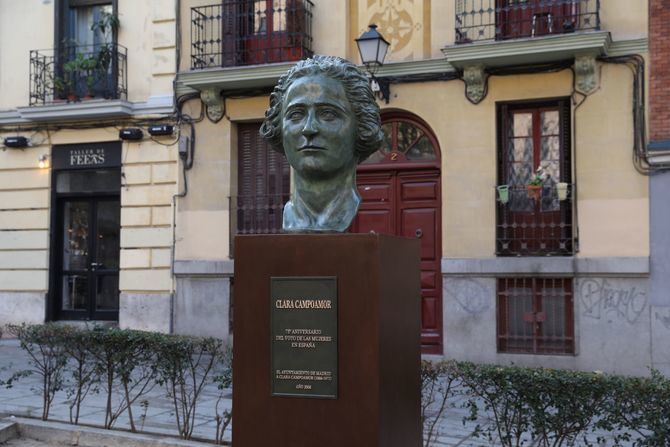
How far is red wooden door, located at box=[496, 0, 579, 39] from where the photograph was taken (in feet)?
41.4

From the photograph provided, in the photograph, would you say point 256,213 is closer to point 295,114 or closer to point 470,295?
point 470,295

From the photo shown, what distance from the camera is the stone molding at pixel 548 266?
468 inches

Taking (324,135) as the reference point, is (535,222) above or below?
below

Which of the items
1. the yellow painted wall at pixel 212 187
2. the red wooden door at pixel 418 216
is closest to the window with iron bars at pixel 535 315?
the red wooden door at pixel 418 216

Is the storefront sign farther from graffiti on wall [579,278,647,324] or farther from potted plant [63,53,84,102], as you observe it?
graffiti on wall [579,278,647,324]

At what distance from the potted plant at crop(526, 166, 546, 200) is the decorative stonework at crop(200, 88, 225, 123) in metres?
5.95

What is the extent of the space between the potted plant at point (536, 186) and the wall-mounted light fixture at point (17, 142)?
405 inches

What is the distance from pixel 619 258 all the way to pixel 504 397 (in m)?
6.60

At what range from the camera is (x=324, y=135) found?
5105 millimetres

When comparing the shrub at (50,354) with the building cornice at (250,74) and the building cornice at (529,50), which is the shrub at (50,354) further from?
the building cornice at (529,50)

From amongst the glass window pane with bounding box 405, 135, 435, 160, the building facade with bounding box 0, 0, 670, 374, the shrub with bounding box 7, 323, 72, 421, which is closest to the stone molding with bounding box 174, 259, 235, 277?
the building facade with bounding box 0, 0, 670, 374

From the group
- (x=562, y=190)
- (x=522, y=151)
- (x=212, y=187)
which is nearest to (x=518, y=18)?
(x=522, y=151)

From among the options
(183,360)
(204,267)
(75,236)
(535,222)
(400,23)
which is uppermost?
(400,23)

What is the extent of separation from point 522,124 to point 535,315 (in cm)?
321
